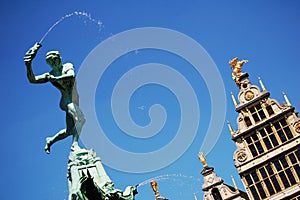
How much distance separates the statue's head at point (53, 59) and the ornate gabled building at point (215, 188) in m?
22.8

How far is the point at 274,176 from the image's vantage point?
27.8 metres

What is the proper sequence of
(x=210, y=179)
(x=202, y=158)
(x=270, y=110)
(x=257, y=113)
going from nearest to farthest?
(x=210, y=179) → (x=270, y=110) → (x=257, y=113) → (x=202, y=158)

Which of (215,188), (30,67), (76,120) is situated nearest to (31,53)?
(30,67)

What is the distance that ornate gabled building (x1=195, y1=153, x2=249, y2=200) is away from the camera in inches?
1104

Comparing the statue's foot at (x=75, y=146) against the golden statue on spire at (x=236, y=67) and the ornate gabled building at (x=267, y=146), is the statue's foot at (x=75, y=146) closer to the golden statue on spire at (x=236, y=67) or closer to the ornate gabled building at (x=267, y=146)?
the ornate gabled building at (x=267, y=146)

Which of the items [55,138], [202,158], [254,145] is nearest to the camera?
[55,138]

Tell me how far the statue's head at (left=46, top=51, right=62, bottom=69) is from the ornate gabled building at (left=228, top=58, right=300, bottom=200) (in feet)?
74.8

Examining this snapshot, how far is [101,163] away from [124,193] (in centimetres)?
64

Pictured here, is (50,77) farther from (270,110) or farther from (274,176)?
(270,110)

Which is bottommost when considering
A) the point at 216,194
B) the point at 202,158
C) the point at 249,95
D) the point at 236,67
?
the point at 216,194

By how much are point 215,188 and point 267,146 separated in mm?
4135

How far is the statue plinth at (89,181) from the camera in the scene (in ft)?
20.1

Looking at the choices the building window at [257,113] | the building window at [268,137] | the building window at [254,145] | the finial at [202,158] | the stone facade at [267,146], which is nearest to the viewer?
the stone facade at [267,146]

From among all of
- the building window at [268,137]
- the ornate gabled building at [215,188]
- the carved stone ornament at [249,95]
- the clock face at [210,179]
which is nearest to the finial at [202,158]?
the ornate gabled building at [215,188]
